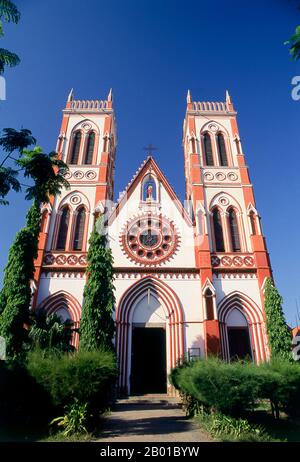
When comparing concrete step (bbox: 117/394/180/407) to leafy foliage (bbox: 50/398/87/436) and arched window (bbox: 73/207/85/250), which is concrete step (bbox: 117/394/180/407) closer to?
leafy foliage (bbox: 50/398/87/436)

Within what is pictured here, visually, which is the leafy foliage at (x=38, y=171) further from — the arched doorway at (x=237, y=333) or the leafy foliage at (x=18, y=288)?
the arched doorway at (x=237, y=333)

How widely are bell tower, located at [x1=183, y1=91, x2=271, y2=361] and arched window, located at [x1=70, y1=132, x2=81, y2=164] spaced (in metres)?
10.6

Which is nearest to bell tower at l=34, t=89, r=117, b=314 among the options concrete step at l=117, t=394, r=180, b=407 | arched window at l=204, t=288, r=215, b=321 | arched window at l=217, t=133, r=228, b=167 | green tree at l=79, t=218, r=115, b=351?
green tree at l=79, t=218, r=115, b=351

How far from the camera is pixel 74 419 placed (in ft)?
27.8

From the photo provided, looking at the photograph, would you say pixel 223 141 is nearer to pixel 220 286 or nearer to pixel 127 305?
pixel 220 286

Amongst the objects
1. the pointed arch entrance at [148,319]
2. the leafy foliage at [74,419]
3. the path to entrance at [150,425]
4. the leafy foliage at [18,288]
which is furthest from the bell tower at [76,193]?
the leafy foliage at [74,419]

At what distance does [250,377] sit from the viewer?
862 cm

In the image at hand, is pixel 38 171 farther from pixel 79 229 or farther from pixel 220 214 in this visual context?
pixel 220 214

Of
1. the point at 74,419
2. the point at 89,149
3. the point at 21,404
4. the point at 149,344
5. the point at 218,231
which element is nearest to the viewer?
the point at 74,419

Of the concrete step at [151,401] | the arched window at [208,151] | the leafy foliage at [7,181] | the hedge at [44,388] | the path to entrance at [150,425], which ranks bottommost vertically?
the path to entrance at [150,425]

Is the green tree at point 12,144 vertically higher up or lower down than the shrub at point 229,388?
higher up

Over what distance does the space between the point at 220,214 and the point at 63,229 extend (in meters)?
13.1

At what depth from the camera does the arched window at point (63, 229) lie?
73.7 feet

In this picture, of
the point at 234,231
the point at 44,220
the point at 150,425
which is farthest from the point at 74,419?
the point at 234,231
